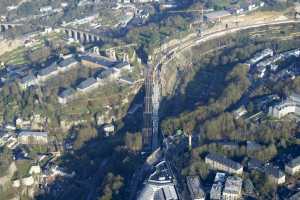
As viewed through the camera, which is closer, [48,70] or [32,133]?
[32,133]

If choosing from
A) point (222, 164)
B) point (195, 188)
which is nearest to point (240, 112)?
point (222, 164)

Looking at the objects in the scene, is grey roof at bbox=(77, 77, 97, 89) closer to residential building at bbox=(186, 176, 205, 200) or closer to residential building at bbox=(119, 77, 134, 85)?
residential building at bbox=(119, 77, 134, 85)

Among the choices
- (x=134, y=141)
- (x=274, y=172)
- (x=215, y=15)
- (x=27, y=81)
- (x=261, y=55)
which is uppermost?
(x=215, y=15)

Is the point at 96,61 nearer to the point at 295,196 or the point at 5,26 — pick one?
the point at 5,26

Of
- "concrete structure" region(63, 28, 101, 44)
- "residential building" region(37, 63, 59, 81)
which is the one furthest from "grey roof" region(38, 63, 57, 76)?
"concrete structure" region(63, 28, 101, 44)

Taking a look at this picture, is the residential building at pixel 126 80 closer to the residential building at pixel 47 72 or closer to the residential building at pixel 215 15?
the residential building at pixel 47 72

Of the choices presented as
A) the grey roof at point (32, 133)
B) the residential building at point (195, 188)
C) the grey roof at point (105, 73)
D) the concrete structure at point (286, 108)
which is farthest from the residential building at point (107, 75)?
the residential building at point (195, 188)

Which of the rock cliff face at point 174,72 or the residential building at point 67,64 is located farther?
the residential building at point 67,64
